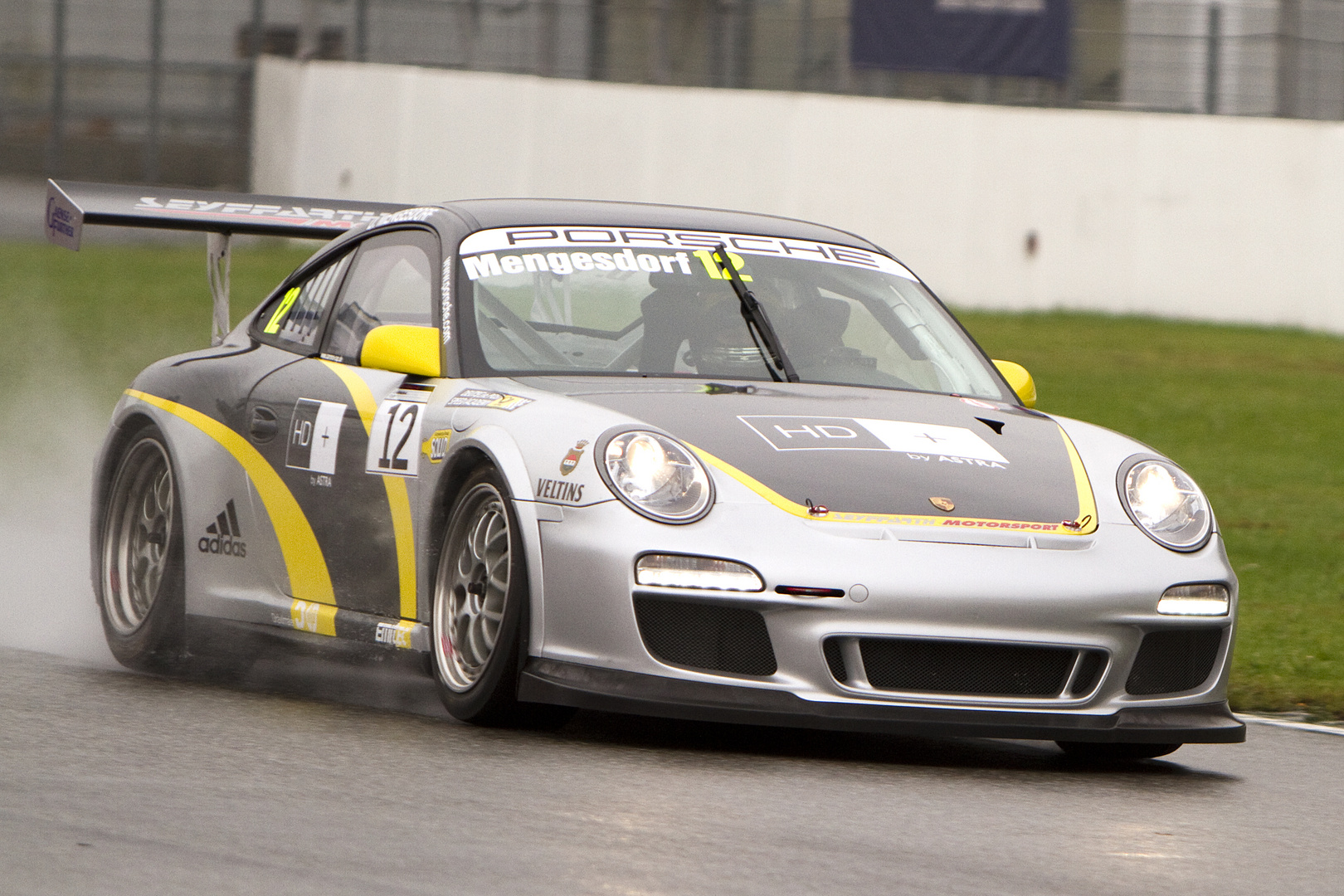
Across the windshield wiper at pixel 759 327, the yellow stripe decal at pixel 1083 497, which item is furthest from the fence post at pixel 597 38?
the yellow stripe decal at pixel 1083 497

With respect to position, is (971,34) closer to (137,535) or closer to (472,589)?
(137,535)

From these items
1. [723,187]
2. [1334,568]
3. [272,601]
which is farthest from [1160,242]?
[272,601]

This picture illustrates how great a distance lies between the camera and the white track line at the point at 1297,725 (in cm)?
638

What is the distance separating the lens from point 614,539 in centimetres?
517

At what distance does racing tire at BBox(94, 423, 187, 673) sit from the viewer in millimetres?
6738

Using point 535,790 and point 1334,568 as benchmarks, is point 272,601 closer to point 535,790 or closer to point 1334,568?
point 535,790

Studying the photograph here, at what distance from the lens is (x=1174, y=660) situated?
5.48 m

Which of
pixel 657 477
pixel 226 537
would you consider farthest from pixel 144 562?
pixel 657 477

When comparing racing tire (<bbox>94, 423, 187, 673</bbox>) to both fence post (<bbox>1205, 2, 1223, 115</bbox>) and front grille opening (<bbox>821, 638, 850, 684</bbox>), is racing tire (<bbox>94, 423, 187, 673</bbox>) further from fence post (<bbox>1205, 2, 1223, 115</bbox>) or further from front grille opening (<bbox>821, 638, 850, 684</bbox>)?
fence post (<bbox>1205, 2, 1223, 115</bbox>)

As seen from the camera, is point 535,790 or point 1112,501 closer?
point 535,790

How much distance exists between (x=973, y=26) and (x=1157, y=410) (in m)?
6.30

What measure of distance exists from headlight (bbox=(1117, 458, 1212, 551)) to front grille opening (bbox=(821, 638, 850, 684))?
0.83m

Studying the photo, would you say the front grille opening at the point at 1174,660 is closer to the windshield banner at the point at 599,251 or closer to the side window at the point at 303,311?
the windshield banner at the point at 599,251

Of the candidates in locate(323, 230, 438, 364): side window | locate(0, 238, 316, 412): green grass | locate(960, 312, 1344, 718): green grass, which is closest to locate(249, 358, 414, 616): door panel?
locate(323, 230, 438, 364): side window
